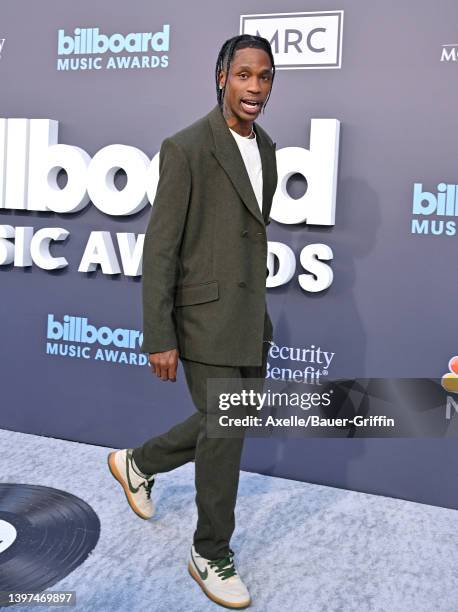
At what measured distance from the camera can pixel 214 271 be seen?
2.21 meters

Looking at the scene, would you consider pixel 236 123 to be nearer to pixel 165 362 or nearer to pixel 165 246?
pixel 165 246

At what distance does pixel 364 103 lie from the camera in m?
2.97

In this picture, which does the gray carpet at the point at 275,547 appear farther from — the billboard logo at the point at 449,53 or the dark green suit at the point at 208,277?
the billboard logo at the point at 449,53

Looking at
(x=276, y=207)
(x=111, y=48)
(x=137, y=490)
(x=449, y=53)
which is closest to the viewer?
(x=137, y=490)

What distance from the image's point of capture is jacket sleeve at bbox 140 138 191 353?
2.15 meters

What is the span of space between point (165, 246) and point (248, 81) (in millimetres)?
559

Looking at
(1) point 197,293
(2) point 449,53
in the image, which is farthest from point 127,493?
(2) point 449,53

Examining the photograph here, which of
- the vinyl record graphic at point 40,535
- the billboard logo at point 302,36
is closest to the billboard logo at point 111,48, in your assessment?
the billboard logo at point 302,36

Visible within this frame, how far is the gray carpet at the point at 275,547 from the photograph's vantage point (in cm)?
226

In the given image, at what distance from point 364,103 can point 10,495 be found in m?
2.14

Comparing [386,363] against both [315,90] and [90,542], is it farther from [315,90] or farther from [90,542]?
[90,542]

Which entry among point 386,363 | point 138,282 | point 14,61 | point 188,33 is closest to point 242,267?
point 386,363

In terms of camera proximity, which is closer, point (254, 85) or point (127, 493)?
point (254, 85)

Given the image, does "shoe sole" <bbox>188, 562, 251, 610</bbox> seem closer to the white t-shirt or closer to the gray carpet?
the gray carpet
